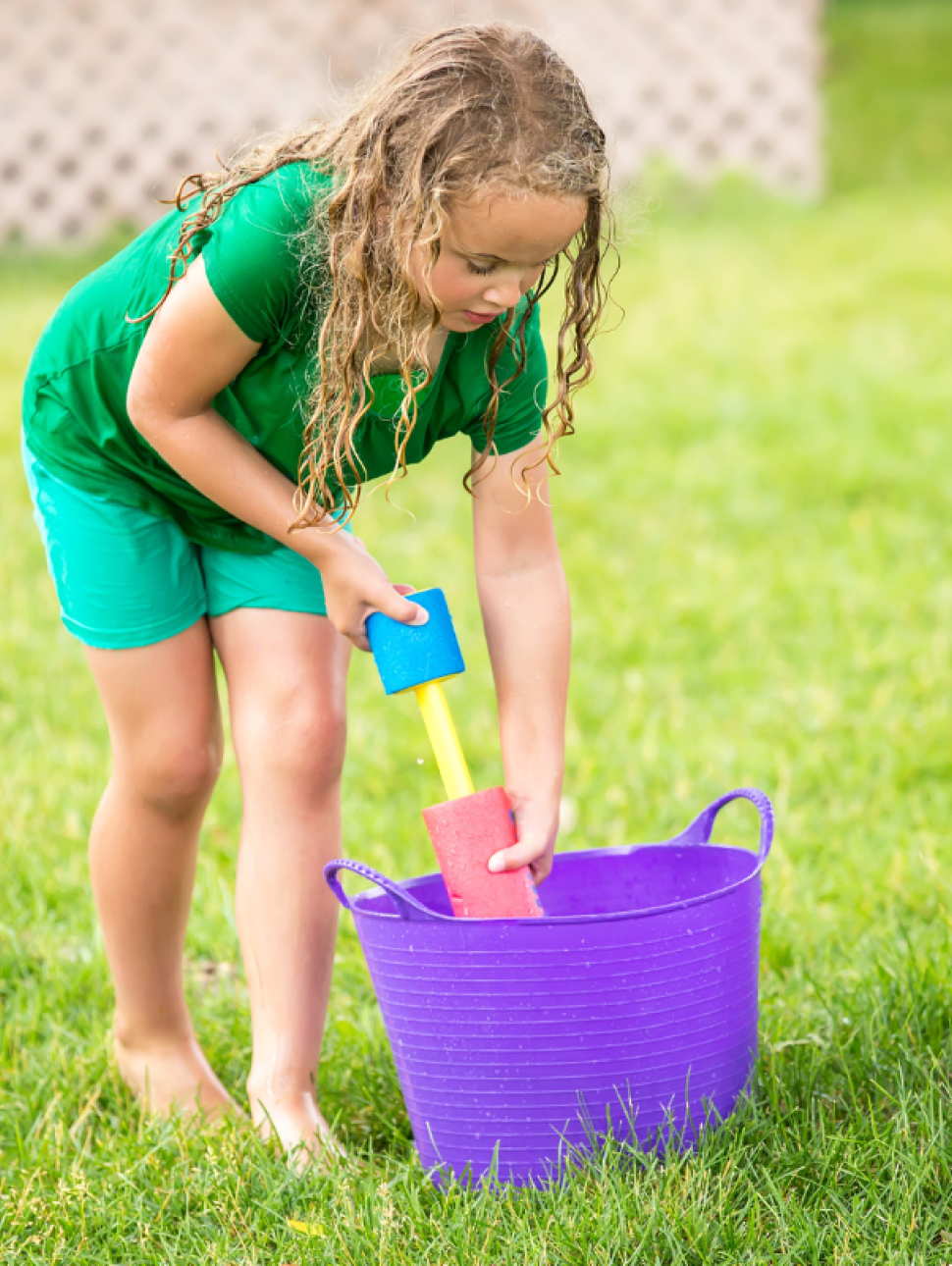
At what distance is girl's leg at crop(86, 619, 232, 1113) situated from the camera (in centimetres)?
200

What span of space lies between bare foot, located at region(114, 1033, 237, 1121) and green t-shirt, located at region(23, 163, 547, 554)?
696 millimetres

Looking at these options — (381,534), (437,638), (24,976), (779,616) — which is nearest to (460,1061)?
(437,638)

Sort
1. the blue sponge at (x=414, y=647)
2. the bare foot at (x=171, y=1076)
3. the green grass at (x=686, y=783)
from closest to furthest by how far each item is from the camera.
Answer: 1. the green grass at (x=686, y=783)
2. the blue sponge at (x=414, y=647)
3. the bare foot at (x=171, y=1076)

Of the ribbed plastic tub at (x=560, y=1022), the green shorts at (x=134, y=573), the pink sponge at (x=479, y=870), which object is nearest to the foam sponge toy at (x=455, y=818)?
the pink sponge at (x=479, y=870)

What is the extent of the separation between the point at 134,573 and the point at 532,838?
0.61 m

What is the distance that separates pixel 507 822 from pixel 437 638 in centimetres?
24

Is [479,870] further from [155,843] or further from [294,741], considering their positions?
[155,843]

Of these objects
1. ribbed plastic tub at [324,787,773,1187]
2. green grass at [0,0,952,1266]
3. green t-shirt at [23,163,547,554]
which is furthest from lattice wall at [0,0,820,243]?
ribbed plastic tub at [324,787,773,1187]

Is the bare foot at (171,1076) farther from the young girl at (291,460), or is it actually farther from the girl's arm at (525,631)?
the girl's arm at (525,631)

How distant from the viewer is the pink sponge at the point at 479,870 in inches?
71.1

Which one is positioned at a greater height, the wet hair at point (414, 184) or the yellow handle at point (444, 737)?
the wet hair at point (414, 184)

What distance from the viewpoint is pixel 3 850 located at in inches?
109

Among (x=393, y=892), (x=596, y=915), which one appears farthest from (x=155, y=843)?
(x=596, y=915)

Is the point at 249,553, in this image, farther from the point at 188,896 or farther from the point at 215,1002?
the point at 215,1002
